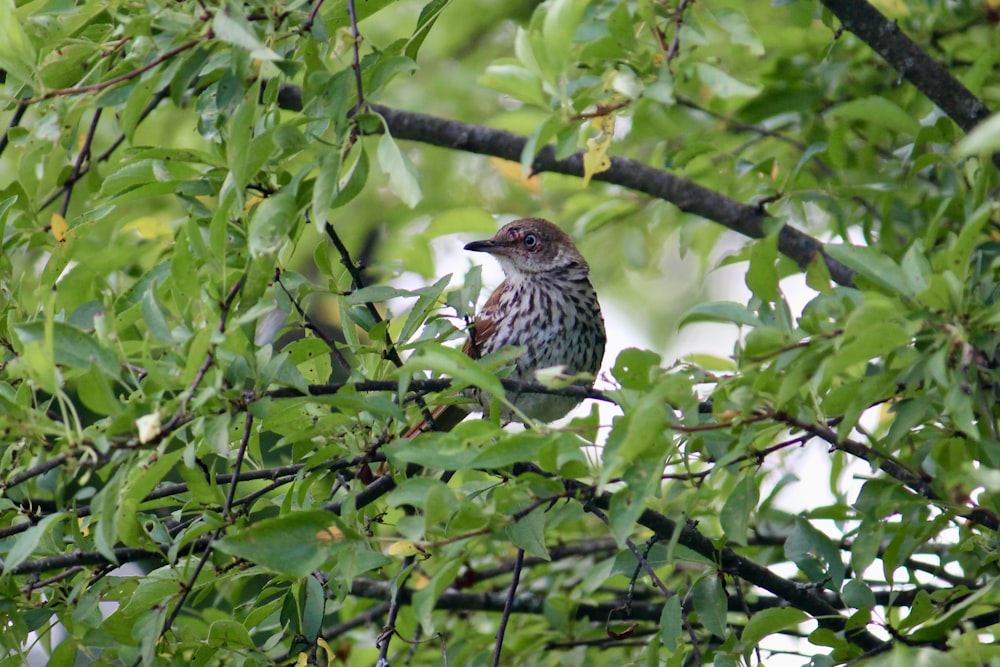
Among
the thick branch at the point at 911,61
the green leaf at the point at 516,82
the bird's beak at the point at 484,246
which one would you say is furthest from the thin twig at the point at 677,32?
the bird's beak at the point at 484,246

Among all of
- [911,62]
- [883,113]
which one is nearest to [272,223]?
[883,113]

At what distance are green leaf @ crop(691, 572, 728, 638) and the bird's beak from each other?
2.48 meters

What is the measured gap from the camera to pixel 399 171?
2.19 m

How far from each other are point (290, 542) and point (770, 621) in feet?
3.71

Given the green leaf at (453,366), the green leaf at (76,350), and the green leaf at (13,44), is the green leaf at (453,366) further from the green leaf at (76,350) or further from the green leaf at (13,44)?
the green leaf at (13,44)

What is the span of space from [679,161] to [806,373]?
6.18 feet

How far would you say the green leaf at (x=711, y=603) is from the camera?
281 cm

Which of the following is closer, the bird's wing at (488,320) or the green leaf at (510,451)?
the green leaf at (510,451)

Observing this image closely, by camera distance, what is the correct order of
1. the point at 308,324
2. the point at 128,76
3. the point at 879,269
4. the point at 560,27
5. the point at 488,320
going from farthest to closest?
the point at 488,320, the point at 308,324, the point at 128,76, the point at 560,27, the point at 879,269

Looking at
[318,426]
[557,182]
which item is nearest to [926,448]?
[318,426]

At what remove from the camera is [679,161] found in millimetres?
3742

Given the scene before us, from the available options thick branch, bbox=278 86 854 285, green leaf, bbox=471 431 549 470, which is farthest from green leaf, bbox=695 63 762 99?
thick branch, bbox=278 86 854 285

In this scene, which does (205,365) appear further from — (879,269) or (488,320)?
(488,320)

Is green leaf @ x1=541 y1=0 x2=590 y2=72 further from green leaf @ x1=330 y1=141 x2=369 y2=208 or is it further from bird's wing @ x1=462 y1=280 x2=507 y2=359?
bird's wing @ x1=462 y1=280 x2=507 y2=359
